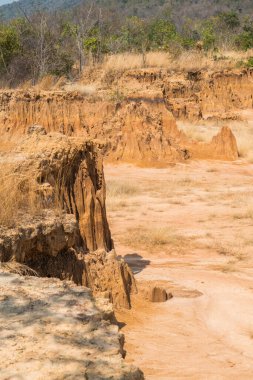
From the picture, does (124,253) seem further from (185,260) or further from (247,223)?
(247,223)

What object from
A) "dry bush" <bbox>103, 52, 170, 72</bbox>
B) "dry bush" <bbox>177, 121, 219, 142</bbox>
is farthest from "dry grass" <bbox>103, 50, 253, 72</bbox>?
"dry bush" <bbox>177, 121, 219, 142</bbox>

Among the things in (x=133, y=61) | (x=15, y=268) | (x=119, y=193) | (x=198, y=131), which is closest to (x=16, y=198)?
(x=15, y=268)

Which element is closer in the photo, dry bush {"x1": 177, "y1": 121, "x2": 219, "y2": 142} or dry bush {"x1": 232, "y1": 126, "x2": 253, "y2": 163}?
dry bush {"x1": 232, "y1": 126, "x2": 253, "y2": 163}

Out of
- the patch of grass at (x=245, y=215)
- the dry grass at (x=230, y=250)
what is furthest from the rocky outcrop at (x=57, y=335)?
the patch of grass at (x=245, y=215)

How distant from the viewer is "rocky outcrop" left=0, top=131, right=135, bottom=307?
15.5ft

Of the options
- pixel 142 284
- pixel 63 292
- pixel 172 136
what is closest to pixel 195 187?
pixel 172 136

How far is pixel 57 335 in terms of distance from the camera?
279 centimetres

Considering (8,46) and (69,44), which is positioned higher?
(69,44)

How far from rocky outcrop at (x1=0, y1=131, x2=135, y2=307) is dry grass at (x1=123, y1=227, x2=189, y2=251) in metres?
2.40

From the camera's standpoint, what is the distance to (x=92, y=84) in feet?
81.6

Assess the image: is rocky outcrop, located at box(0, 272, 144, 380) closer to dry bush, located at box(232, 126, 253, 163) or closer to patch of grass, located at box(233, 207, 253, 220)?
patch of grass, located at box(233, 207, 253, 220)

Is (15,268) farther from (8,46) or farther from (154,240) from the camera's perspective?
(8,46)

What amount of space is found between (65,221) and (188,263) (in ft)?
10.9

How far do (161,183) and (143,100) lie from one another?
5.87 meters
